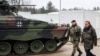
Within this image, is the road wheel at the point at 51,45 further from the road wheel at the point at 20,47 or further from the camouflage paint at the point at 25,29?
the road wheel at the point at 20,47

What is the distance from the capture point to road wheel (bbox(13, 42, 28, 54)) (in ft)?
45.1

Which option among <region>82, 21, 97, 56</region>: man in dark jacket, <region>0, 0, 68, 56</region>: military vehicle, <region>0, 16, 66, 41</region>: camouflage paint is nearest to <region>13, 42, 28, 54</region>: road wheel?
<region>0, 0, 68, 56</region>: military vehicle

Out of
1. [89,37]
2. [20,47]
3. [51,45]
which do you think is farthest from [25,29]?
[89,37]

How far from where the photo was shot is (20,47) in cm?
1380

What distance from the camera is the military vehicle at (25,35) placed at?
13.4 m

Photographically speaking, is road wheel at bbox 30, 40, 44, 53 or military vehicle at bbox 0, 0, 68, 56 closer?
military vehicle at bbox 0, 0, 68, 56

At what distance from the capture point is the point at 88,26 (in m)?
11.4

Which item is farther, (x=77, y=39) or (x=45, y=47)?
(x=45, y=47)

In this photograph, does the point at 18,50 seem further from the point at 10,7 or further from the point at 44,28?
the point at 10,7

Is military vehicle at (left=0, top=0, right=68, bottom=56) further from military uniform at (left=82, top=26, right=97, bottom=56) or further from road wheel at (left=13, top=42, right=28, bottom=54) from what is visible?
military uniform at (left=82, top=26, right=97, bottom=56)

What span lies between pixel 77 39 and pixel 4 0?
176 inches

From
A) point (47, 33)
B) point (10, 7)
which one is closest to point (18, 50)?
point (47, 33)

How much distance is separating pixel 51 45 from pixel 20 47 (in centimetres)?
158

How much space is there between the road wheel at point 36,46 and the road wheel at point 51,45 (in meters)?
0.30
